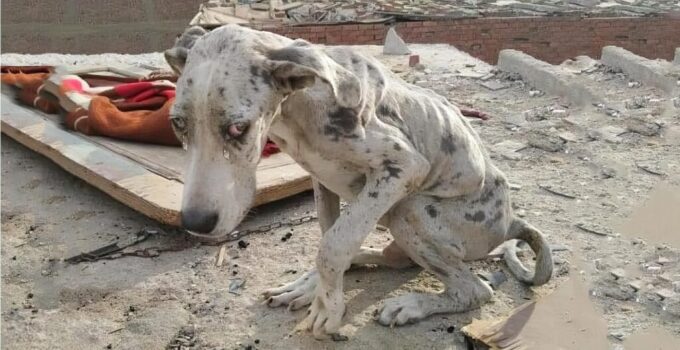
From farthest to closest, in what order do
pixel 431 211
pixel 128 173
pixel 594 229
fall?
pixel 128 173 < pixel 594 229 < pixel 431 211

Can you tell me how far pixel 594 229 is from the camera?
Result: 4.59 meters

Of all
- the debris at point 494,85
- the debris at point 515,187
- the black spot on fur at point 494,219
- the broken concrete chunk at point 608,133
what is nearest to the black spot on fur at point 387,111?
the black spot on fur at point 494,219

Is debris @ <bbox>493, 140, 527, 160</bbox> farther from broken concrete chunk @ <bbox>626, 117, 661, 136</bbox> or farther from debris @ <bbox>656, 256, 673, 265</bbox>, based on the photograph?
debris @ <bbox>656, 256, 673, 265</bbox>

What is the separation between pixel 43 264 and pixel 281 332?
1.62 meters

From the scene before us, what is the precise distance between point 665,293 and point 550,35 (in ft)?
32.5

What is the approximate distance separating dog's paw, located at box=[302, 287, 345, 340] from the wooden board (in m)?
1.28

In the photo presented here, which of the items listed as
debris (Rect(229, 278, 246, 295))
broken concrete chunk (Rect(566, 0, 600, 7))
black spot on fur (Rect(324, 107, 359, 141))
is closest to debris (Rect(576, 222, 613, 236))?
debris (Rect(229, 278, 246, 295))

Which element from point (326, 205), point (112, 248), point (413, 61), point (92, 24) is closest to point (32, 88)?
point (112, 248)

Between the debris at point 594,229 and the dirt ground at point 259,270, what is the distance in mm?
17

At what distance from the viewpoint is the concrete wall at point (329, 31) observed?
11469 mm

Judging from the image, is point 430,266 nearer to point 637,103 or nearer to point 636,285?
point 636,285

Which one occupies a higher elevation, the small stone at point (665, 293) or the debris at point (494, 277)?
the debris at point (494, 277)

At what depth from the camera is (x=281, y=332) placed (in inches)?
133

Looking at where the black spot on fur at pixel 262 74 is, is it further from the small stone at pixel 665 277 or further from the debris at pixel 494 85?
the debris at pixel 494 85
